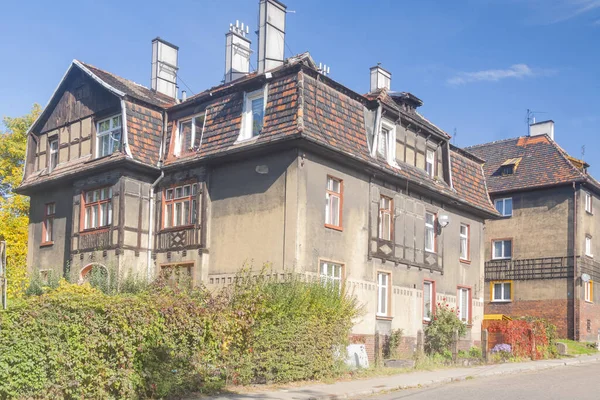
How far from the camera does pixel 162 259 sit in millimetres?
23891

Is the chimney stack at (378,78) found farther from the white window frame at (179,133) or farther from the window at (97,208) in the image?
the window at (97,208)

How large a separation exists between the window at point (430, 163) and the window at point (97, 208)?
38.3ft

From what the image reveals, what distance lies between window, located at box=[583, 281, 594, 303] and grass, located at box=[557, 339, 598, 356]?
2.54 metres

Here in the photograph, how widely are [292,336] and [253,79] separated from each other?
9031 mm

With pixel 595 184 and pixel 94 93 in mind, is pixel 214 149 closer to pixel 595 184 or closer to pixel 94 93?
pixel 94 93

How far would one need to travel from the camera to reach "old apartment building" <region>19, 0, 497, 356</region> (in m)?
20.8

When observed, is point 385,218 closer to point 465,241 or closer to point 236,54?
point 465,241

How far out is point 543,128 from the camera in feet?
139

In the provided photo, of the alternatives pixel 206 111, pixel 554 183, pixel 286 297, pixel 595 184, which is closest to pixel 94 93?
pixel 206 111

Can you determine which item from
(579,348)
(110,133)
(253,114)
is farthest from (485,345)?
(110,133)

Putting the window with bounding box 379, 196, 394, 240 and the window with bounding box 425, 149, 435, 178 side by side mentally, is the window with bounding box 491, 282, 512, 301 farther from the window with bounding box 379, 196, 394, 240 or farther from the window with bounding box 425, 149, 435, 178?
the window with bounding box 379, 196, 394, 240

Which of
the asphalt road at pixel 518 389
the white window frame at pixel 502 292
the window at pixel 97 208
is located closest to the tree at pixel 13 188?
the window at pixel 97 208

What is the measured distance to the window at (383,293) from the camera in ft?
76.5

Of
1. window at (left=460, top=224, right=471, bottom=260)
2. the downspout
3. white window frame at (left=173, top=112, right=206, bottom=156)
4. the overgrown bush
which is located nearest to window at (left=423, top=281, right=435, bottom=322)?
the overgrown bush
